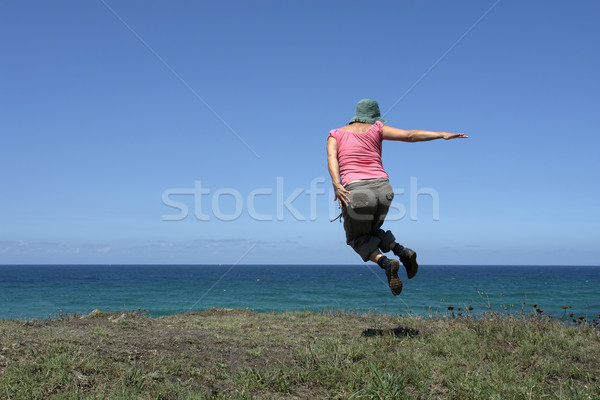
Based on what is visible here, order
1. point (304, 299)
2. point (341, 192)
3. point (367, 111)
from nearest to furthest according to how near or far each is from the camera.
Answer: point (341, 192) < point (367, 111) < point (304, 299)

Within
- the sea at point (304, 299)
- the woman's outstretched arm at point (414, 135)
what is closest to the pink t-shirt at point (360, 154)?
the woman's outstretched arm at point (414, 135)

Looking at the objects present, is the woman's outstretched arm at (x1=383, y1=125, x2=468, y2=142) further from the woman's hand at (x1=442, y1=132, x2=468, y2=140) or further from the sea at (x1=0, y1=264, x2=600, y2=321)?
the sea at (x1=0, y1=264, x2=600, y2=321)

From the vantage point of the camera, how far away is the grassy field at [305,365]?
393 centimetres

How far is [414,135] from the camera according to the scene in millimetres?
5641

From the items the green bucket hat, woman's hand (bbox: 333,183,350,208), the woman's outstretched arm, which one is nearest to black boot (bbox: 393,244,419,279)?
woman's hand (bbox: 333,183,350,208)

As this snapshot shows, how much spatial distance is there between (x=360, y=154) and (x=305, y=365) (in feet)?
8.71

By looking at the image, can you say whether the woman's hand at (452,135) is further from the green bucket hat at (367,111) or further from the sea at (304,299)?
the sea at (304,299)

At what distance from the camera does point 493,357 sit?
5145 millimetres

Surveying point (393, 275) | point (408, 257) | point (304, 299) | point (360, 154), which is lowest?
point (304, 299)

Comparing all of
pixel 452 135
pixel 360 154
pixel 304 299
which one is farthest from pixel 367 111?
pixel 304 299

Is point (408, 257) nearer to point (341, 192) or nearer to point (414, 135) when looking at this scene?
point (341, 192)

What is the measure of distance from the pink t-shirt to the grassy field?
2.08 meters

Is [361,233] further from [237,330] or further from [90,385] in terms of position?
A: [90,385]

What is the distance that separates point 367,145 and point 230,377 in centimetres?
324
